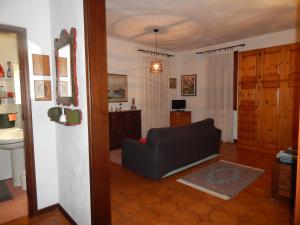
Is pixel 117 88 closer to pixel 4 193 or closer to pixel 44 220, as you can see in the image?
pixel 4 193

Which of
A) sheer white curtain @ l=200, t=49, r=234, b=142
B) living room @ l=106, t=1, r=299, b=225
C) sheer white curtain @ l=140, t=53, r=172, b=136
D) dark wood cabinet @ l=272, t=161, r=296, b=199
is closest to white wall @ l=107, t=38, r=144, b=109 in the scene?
living room @ l=106, t=1, r=299, b=225

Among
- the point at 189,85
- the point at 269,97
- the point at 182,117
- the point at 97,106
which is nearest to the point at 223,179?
the point at 97,106

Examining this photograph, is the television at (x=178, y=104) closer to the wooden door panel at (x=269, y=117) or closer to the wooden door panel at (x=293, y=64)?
the wooden door panel at (x=269, y=117)

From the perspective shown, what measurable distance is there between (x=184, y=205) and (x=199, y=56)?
4.87 meters

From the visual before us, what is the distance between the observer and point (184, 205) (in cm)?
246

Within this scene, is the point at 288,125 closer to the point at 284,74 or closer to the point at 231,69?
the point at 284,74

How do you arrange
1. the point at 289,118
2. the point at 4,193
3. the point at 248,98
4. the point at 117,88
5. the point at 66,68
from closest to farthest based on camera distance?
the point at 66,68
the point at 4,193
the point at 289,118
the point at 248,98
the point at 117,88

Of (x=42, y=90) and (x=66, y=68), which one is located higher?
(x=66, y=68)

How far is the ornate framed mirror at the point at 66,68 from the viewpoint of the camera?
178 cm

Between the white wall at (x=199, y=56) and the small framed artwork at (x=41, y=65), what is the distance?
4735mm

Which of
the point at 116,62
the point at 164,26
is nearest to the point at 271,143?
the point at 164,26

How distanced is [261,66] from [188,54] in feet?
7.86

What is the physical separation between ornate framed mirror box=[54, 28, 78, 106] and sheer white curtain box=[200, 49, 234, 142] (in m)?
4.58

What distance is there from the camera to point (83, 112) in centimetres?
172
